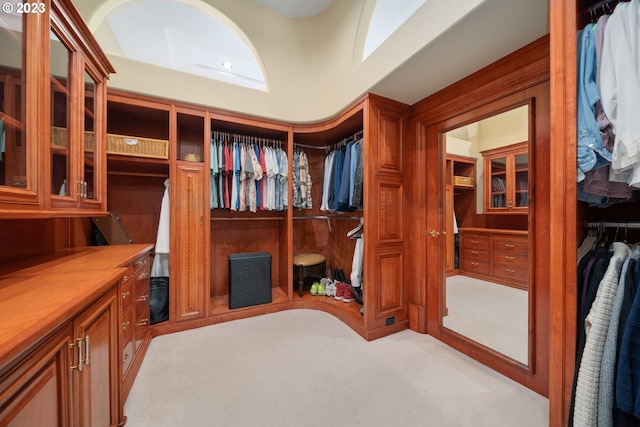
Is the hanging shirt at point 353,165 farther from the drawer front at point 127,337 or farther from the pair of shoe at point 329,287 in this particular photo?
the drawer front at point 127,337

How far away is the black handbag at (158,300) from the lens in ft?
7.36

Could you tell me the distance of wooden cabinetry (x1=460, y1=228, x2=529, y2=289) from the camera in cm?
175

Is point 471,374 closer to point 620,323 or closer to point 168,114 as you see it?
point 620,323

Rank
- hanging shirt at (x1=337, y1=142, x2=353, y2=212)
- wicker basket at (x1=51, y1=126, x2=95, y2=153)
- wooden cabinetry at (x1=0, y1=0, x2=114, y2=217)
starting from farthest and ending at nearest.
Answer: hanging shirt at (x1=337, y1=142, x2=353, y2=212) < wicker basket at (x1=51, y1=126, x2=95, y2=153) < wooden cabinetry at (x1=0, y1=0, x2=114, y2=217)

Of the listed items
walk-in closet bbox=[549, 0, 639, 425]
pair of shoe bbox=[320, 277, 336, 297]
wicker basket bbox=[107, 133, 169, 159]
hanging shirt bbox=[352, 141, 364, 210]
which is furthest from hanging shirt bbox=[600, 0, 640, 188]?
wicker basket bbox=[107, 133, 169, 159]

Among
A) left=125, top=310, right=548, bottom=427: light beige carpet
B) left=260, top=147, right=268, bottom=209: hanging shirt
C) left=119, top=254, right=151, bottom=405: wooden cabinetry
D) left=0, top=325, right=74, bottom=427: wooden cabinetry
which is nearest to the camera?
left=0, top=325, right=74, bottom=427: wooden cabinetry

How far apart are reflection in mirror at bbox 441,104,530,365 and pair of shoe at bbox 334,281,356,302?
1.05m

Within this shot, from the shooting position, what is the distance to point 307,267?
120 inches

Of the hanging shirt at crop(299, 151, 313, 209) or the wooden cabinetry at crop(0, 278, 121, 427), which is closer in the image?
the wooden cabinetry at crop(0, 278, 121, 427)

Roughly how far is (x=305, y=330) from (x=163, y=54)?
3.81 m

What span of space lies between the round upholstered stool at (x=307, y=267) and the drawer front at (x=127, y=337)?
169cm

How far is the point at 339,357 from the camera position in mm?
1901

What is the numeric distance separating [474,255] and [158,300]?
3.08m

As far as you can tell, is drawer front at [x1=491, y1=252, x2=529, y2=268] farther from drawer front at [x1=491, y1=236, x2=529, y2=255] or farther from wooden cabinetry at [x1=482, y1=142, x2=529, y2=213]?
wooden cabinetry at [x1=482, y1=142, x2=529, y2=213]
